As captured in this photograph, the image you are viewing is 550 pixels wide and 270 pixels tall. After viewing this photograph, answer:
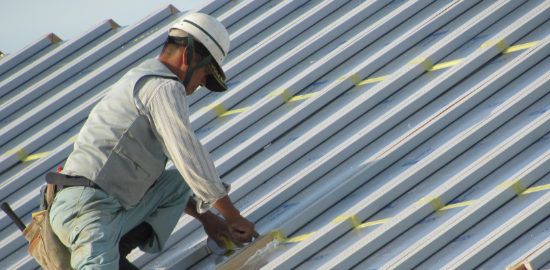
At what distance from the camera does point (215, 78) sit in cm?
248

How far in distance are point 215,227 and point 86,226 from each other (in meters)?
0.67

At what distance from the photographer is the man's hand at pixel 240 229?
2.53 m

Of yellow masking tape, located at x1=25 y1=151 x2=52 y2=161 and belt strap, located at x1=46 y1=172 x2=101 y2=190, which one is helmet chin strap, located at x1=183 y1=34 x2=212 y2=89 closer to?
belt strap, located at x1=46 y1=172 x2=101 y2=190

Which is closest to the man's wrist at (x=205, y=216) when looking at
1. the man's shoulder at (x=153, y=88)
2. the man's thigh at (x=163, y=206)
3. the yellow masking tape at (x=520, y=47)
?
the man's thigh at (x=163, y=206)

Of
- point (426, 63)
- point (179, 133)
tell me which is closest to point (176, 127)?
point (179, 133)

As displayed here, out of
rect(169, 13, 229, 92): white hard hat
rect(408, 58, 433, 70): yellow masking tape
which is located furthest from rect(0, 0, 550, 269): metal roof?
rect(169, 13, 229, 92): white hard hat

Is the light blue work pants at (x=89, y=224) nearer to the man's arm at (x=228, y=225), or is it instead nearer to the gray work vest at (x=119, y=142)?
the gray work vest at (x=119, y=142)

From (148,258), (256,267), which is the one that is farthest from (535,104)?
(148,258)

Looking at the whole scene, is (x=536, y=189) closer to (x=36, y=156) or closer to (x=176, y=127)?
(x=176, y=127)

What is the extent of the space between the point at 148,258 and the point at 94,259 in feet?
2.28

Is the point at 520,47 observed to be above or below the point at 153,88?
below

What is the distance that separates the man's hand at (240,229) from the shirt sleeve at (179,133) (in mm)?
351

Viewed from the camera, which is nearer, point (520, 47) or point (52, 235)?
point (52, 235)

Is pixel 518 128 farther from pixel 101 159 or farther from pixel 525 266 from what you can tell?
pixel 101 159
